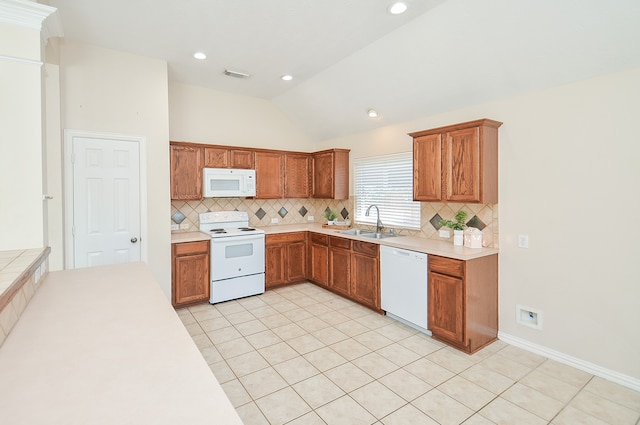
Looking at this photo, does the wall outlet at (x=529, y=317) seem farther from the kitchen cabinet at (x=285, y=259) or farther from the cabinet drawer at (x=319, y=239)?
the kitchen cabinet at (x=285, y=259)

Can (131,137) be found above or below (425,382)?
above

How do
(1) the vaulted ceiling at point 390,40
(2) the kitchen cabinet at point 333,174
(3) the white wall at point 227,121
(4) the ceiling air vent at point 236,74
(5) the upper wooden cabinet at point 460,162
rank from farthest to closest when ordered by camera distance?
1. (2) the kitchen cabinet at point 333,174
2. (3) the white wall at point 227,121
3. (4) the ceiling air vent at point 236,74
4. (5) the upper wooden cabinet at point 460,162
5. (1) the vaulted ceiling at point 390,40

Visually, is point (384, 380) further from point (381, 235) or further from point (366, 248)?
point (381, 235)

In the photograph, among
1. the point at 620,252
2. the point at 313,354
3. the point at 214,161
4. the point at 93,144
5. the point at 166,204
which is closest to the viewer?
the point at 620,252

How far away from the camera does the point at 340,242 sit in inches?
175

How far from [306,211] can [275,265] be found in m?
1.41

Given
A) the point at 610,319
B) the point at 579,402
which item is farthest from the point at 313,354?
the point at 610,319

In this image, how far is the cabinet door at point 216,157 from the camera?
450 centimetres

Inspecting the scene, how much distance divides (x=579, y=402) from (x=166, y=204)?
4302 millimetres

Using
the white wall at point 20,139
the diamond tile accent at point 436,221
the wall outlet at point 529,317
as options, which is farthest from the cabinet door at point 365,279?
the white wall at point 20,139

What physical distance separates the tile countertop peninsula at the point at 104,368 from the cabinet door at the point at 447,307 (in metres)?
2.48

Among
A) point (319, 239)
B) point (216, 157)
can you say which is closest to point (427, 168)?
point (319, 239)

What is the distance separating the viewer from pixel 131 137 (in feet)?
11.9

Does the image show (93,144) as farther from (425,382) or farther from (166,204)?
(425,382)
